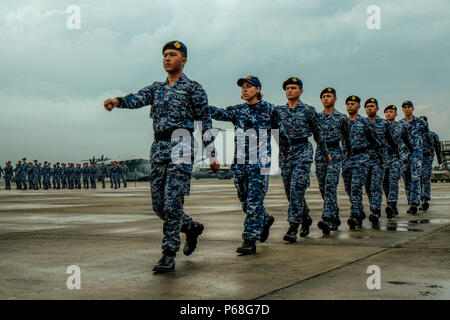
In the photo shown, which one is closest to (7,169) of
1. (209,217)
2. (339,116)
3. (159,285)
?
(209,217)

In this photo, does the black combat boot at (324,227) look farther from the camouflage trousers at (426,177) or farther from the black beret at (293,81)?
the camouflage trousers at (426,177)

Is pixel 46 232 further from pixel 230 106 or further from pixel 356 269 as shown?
pixel 356 269

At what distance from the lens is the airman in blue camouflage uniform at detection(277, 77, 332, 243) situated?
6676 millimetres

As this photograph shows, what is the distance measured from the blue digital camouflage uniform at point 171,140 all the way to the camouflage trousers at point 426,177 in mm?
8463

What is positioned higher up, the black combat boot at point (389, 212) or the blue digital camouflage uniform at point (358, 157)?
the blue digital camouflage uniform at point (358, 157)

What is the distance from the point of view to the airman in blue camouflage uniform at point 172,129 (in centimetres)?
471

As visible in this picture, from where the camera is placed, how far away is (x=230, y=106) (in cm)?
612

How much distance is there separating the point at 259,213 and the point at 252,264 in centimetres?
101

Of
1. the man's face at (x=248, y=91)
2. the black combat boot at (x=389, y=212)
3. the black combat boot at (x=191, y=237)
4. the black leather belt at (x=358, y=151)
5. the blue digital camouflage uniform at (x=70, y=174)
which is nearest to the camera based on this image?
the black combat boot at (x=191, y=237)

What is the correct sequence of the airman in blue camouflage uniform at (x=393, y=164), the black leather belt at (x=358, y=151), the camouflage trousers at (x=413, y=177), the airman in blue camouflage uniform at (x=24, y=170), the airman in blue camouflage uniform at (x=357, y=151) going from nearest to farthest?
the airman in blue camouflage uniform at (x=357, y=151) → the black leather belt at (x=358, y=151) → the airman in blue camouflage uniform at (x=393, y=164) → the camouflage trousers at (x=413, y=177) → the airman in blue camouflage uniform at (x=24, y=170)

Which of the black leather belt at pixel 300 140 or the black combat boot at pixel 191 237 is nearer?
the black combat boot at pixel 191 237

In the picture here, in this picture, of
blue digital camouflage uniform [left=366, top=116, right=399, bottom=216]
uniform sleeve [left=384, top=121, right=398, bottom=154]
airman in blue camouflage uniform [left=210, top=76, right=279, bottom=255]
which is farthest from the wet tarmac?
uniform sleeve [left=384, top=121, right=398, bottom=154]

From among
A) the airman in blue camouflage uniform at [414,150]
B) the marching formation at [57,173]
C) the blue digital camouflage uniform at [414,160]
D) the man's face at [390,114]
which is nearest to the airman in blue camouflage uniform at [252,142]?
the man's face at [390,114]

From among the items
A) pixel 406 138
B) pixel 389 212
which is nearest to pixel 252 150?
pixel 389 212
